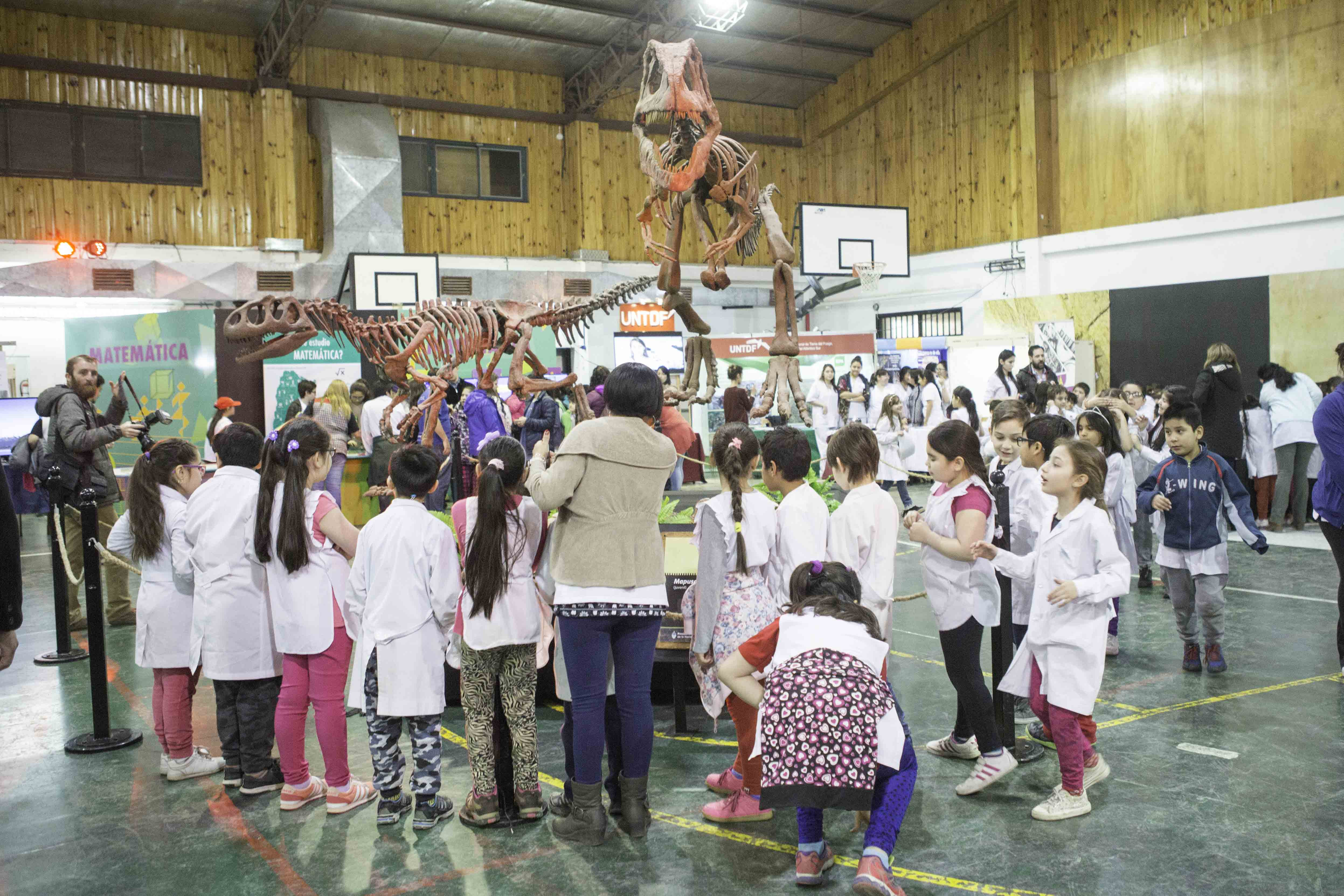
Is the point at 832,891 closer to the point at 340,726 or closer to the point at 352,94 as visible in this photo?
the point at 340,726

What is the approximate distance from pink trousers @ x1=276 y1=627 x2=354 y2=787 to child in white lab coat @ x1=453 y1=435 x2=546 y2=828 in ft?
1.86

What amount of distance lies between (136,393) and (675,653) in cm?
1041

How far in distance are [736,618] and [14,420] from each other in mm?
11852

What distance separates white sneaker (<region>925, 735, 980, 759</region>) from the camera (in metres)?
4.44

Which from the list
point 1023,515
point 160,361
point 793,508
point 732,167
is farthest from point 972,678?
point 160,361

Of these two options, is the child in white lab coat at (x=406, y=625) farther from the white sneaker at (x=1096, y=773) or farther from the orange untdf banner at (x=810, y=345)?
the orange untdf banner at (x=810, y=345)

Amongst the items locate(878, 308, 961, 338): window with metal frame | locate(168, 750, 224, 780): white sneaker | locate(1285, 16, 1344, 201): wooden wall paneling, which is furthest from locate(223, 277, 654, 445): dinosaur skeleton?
locate(878, 308, 961, 338): window with metal frame

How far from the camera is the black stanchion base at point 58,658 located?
644 cm

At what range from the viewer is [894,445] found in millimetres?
11797

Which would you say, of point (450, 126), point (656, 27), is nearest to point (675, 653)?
point (656, 27)

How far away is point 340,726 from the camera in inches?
157

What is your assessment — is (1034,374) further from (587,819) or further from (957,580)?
(587,819)

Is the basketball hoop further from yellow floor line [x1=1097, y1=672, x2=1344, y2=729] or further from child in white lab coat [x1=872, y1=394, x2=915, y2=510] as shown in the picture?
yellow floor line [x1=1097, y1=672, x2=1344, y2=729]

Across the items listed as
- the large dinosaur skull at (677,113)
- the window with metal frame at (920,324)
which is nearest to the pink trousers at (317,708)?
the large dinosaur skull at (677,113)
